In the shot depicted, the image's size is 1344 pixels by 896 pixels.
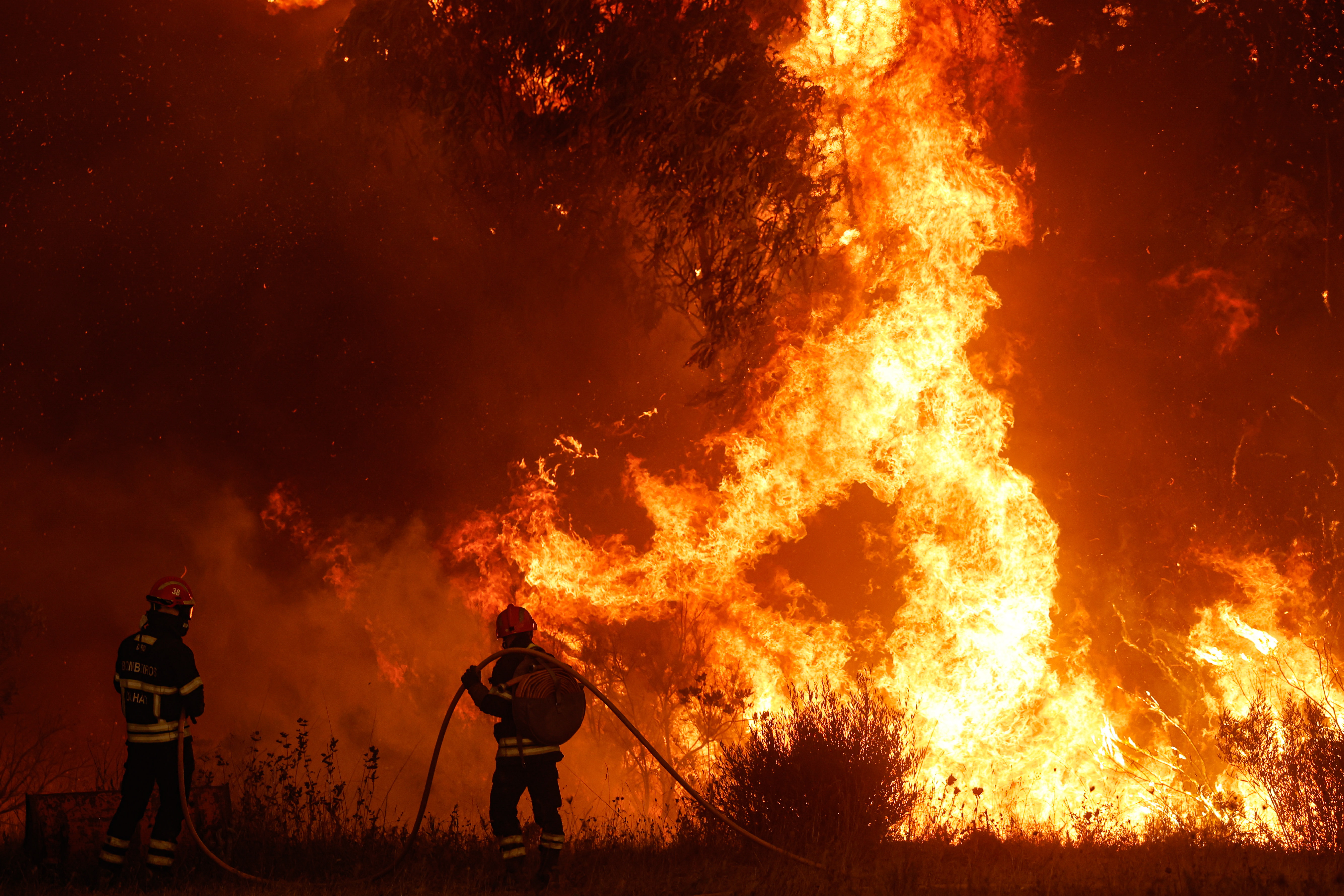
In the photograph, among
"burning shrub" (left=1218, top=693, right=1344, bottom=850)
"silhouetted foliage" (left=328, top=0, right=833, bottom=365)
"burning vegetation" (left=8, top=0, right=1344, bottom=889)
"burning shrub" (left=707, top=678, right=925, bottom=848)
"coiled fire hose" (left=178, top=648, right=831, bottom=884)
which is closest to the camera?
"coiled fire hose" (left=178, top=648, right=831, bottom=884)

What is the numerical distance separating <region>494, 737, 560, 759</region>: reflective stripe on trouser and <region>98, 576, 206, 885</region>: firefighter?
185 cm

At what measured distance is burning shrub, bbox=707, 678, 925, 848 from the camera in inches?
298

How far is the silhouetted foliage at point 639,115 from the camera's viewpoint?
1043 centimetres

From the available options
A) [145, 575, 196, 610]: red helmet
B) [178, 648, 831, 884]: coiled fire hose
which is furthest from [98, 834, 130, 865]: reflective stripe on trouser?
[145, 575, 196, 610]: red helmet

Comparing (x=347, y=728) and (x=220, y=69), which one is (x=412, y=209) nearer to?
(x=220, y=69)

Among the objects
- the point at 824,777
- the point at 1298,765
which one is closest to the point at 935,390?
the point at 1298,765

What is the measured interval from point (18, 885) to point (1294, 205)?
14.2 meters

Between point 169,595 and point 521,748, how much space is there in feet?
7.92

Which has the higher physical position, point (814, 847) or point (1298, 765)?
point (1298, 765)

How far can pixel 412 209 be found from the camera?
13.2m

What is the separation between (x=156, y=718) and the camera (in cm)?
618

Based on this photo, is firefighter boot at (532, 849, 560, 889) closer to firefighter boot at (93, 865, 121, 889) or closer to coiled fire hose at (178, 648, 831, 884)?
coiled fire hose at (178, 648, 831, 884)

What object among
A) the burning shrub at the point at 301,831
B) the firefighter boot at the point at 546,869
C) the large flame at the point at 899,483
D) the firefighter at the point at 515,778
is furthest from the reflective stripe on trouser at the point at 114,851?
the large flame at the point at 899,483

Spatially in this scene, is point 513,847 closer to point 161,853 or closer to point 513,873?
point 513,873
